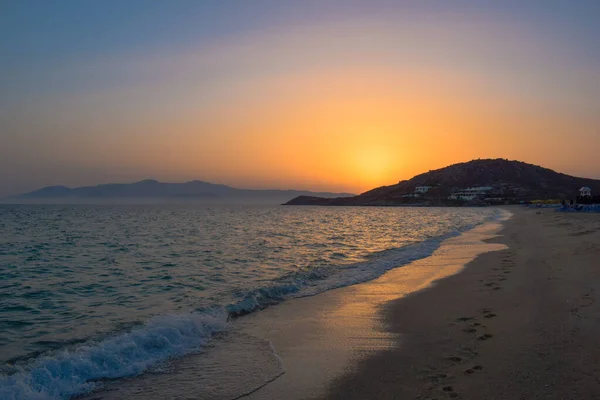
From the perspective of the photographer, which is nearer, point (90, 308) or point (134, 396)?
point (134, 396)

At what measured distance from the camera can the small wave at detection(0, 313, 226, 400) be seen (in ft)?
20.8

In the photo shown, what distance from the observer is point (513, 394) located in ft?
17.8

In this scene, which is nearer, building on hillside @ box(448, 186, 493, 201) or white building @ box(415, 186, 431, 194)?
building on hillside @ box(448, 186, 493, 201)

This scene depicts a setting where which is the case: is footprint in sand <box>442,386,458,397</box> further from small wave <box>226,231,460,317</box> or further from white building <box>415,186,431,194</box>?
white building <box>415,186,431,194</box>

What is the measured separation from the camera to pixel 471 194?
174875 millimetres

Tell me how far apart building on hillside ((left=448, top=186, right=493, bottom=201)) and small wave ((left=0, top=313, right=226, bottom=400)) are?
16927 centimetres

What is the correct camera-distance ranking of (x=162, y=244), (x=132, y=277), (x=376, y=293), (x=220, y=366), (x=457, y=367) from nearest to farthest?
(x=457, y=367) → (x=220, y=366) → (x=376, y=293) → (x=132, y=277) → (x=162, y=244)

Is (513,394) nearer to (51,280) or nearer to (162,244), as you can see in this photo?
(51,280)

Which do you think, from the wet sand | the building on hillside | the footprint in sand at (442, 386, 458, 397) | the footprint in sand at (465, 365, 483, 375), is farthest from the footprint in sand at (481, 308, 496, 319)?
the building on hillside

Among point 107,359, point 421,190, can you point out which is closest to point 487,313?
point 107,359

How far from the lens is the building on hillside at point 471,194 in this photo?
169250 mm

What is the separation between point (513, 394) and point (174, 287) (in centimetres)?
1040

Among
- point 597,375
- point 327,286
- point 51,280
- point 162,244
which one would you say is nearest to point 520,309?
point 597,375

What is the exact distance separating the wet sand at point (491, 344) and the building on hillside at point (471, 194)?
539 ft
